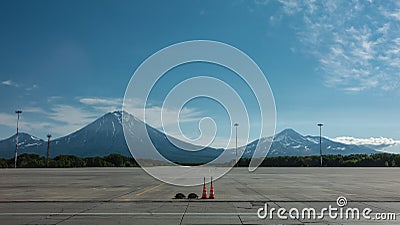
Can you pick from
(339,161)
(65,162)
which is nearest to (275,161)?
(339,161)

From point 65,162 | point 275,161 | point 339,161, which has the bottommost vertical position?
point 65,162

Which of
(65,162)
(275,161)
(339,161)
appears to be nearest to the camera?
(65,162)

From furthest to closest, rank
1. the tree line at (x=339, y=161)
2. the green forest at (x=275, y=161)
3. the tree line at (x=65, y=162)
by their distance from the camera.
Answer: the tree line at (x=339, y=161) < the green forest at (x=275, y=161) < the tree line at (x=65, y=162)

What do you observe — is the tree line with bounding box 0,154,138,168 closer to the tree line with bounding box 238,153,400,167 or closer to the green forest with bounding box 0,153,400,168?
the green forest with bounding box 0,153,400,168

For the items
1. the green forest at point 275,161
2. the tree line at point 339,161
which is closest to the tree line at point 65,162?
the green forest at point 275,161

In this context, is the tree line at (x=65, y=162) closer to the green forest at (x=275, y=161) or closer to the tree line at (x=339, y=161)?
the green forest at (x=275, y=161)

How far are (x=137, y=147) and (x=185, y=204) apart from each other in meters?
7.56

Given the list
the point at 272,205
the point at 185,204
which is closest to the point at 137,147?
the point at 185,204

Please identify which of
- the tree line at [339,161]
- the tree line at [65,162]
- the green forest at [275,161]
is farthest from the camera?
the tree line at [339,161]

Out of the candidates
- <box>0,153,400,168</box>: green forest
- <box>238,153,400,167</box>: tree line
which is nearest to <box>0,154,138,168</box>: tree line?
<box>0,153,400,168</box>: green forest

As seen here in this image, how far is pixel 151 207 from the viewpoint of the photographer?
Result: 14.9 m

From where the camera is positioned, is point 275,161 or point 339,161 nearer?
point 339,161

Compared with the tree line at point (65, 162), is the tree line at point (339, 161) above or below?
above

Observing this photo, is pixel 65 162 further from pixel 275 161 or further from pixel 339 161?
pixel 339 161
